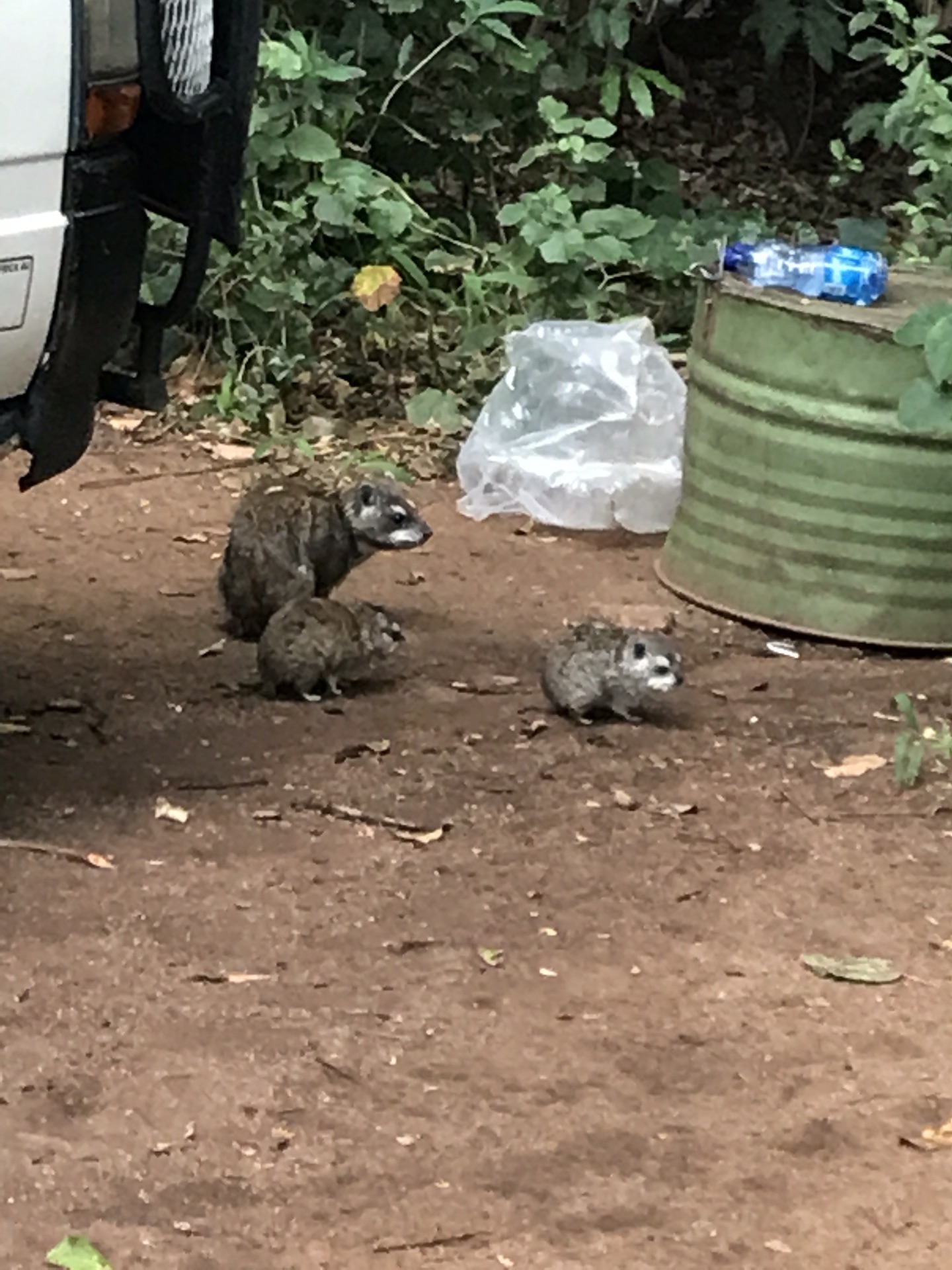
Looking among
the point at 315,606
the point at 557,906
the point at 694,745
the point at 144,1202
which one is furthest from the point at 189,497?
the point at 144,1202

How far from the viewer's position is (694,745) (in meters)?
5.10

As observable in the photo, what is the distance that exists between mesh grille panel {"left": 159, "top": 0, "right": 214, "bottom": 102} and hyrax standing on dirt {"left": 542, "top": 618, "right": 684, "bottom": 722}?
5.91ft

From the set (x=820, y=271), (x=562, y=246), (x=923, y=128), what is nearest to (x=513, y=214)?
(x=562, y=246)

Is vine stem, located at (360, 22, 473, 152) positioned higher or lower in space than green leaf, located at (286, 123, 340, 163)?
higher

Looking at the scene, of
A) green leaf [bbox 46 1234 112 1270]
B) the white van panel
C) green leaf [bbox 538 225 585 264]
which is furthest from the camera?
green leaf [bbox 538 225 585 264]

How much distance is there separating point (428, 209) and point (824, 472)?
3839mm

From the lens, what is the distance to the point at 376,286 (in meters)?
8.13

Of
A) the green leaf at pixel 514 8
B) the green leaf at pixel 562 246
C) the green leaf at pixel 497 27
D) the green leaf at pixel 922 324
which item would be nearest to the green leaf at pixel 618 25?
the green leaf at pixel 497 27

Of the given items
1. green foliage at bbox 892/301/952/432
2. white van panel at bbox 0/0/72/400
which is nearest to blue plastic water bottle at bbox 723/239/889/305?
green foliage at bbox 892/301/952/432

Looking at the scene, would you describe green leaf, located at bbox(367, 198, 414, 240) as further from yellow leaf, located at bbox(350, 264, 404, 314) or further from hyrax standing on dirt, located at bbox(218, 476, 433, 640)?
hyrax standing on dirt, located at bbox(218, 476, 433, 640)

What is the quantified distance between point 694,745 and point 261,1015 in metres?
1.81

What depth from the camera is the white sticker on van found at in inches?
148

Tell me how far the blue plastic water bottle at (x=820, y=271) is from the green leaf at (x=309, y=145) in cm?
237

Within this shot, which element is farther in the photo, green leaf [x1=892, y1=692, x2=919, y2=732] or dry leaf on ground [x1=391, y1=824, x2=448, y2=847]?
green leaf [x1=892, y1=692, x2=919, y2=732]
